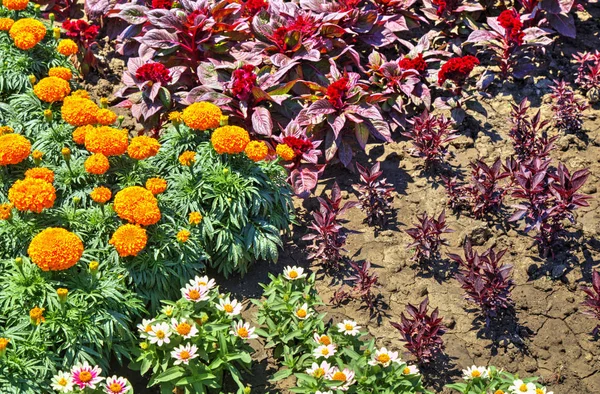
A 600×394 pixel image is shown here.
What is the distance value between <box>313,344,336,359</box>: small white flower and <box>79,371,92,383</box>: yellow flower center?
1.07 m

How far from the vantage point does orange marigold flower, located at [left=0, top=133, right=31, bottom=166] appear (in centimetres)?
408

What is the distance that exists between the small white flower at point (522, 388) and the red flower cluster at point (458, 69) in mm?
2434

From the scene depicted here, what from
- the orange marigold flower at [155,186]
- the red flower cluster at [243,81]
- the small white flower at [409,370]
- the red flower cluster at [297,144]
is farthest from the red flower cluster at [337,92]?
the small white flower at [409,370]

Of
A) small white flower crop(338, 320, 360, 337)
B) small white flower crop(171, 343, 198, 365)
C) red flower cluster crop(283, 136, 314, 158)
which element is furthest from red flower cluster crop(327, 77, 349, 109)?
small white flower crop(171, 343, 198, 365)

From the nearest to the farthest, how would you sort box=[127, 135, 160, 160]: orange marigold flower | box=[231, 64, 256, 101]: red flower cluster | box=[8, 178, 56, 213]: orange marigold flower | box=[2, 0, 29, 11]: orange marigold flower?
box=[8, 178, 56, 213]: orange marigold flower, box=[127, 135, 160, 160]: orange marigold flower, box=[231, 64, 256, 101]: red flower cluster, box=[2, 0, 29, 11]: orange marigold flower

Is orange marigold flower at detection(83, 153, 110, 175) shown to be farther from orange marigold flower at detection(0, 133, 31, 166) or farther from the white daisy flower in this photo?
the white daisy flower

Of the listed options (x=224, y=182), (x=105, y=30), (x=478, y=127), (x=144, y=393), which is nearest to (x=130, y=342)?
(x=144, y=393)

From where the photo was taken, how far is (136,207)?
389cm

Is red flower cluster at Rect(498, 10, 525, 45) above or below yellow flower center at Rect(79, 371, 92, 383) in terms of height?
above

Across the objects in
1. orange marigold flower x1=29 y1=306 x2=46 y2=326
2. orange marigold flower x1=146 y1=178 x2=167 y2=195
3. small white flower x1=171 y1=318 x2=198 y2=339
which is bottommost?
small white flower x1=171 y1=318 x2=198 y2=339

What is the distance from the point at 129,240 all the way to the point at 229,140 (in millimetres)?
847

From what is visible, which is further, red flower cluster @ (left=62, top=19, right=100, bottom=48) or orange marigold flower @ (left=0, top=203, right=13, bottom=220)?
red flower cluster @ (left=62, top=19, right=100, bottom=48)

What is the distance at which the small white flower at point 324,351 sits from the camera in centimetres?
358

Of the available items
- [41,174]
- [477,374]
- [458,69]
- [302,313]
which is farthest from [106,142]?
[458,69]
